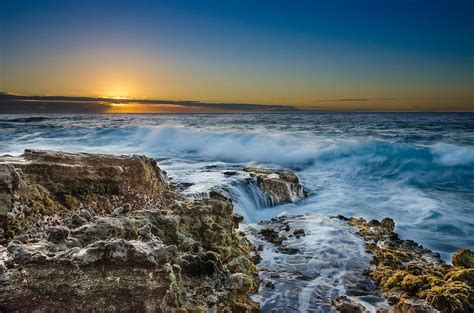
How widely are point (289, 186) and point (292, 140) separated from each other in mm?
17578

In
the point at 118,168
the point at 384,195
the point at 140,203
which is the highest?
the point at 118,168

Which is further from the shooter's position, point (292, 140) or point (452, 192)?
point (292, 140)

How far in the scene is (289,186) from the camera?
1459 centimetres

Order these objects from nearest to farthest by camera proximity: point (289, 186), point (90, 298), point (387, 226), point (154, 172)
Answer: point (90, 298) → point (154, 172) → point (387, 226) → point (289, 186)

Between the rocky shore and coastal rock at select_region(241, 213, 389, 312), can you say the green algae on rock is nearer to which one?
the rocky shore

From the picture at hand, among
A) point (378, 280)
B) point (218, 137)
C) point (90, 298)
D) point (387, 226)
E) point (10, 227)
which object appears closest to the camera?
point (90, 298)

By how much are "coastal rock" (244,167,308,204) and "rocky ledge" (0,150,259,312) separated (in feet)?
19.2

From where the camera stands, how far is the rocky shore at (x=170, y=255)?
11.4 ft

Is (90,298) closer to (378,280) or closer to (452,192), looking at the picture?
(378,280)

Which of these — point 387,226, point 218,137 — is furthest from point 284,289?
point 218,137

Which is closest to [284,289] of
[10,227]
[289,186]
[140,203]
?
[140,203]

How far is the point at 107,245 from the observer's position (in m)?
3.74

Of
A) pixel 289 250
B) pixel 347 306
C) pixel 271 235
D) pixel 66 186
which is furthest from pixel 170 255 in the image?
pixel 271 235

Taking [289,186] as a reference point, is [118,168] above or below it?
above
